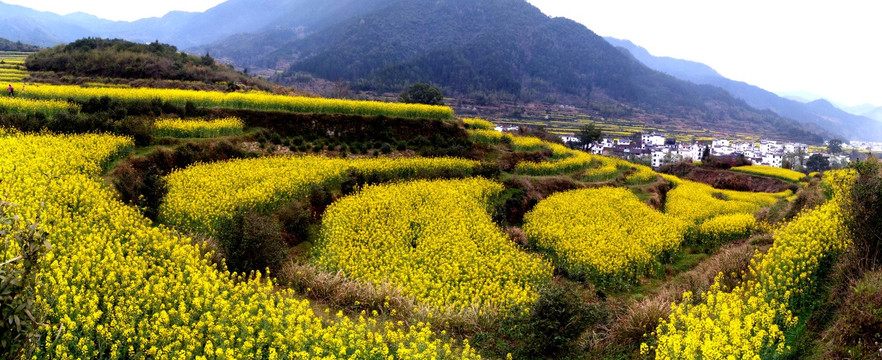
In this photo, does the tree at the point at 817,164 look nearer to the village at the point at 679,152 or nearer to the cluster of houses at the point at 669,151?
the village at the point at 679,152

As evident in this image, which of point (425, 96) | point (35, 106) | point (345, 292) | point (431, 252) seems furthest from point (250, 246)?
point (425, 96)

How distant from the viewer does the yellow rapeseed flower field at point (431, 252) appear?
36.6ft

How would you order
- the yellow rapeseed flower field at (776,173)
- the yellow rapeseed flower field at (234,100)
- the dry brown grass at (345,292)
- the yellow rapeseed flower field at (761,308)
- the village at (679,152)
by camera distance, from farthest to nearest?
the village at (679,152)
the yellow rapeseed flower field at (776,173)
the yellow rapeseed flower field at (234,100)
the dry brown grass at (345,292)
the yellow rapeseed flower field at (761,308)

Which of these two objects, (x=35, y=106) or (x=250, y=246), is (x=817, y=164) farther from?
(x=35, y=106)

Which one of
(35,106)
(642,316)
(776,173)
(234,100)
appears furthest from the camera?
(776,173)

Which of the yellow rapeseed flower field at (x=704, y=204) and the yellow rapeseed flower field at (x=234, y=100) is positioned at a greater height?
the yellow rapeseed flower field at (x=234, y=100)

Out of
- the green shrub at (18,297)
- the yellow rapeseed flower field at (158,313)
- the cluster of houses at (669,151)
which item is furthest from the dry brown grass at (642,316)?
the cluster of houses at (669,151)

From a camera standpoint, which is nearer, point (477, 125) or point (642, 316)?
point (642, 316)

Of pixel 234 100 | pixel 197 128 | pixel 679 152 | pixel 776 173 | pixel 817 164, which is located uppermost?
pixel 234 100

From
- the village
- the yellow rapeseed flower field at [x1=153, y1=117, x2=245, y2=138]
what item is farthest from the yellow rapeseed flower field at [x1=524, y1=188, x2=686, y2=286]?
the village

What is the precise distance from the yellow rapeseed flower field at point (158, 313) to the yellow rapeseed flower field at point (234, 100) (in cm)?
1631

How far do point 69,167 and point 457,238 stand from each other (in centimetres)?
1260

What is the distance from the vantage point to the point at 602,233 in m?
17.7

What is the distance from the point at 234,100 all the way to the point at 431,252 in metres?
18.7
